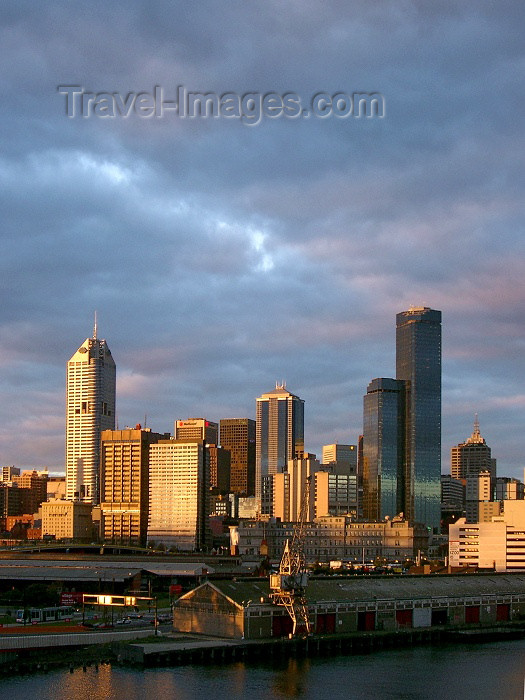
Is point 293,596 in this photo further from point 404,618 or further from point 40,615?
point 40,615

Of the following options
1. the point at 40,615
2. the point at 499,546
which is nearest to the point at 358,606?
the point at 40,615

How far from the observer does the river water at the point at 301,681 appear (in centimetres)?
6412

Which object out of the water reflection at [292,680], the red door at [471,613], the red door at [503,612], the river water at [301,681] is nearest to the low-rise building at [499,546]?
the red door at [503,612]

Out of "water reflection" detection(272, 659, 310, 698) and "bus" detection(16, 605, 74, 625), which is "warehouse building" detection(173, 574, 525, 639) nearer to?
"water reflection" detection(272, 659, 310, 698)

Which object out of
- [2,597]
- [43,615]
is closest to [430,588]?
[43,615]

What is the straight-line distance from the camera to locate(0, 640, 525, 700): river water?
6412 cm

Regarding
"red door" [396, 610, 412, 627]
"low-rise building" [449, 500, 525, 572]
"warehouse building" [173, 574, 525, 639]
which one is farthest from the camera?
"low-rise building" [449, 500, 525, 572]

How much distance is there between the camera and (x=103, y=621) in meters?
91.6

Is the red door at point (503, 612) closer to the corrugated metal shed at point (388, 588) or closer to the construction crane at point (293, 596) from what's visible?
the corrugated metal shed at point (388, 588)

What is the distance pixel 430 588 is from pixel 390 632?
1014 cm

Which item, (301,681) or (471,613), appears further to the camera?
(471,613)

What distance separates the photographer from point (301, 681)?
68.5 metres

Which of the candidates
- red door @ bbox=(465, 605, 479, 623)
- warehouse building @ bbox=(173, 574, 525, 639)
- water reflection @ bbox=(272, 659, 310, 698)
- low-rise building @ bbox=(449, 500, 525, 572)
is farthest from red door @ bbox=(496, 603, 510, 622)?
low-rise building @ bbox=(449, 500, 525, 572)

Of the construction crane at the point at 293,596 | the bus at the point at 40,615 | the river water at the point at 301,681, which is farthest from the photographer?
the bus at the point at 40,615
